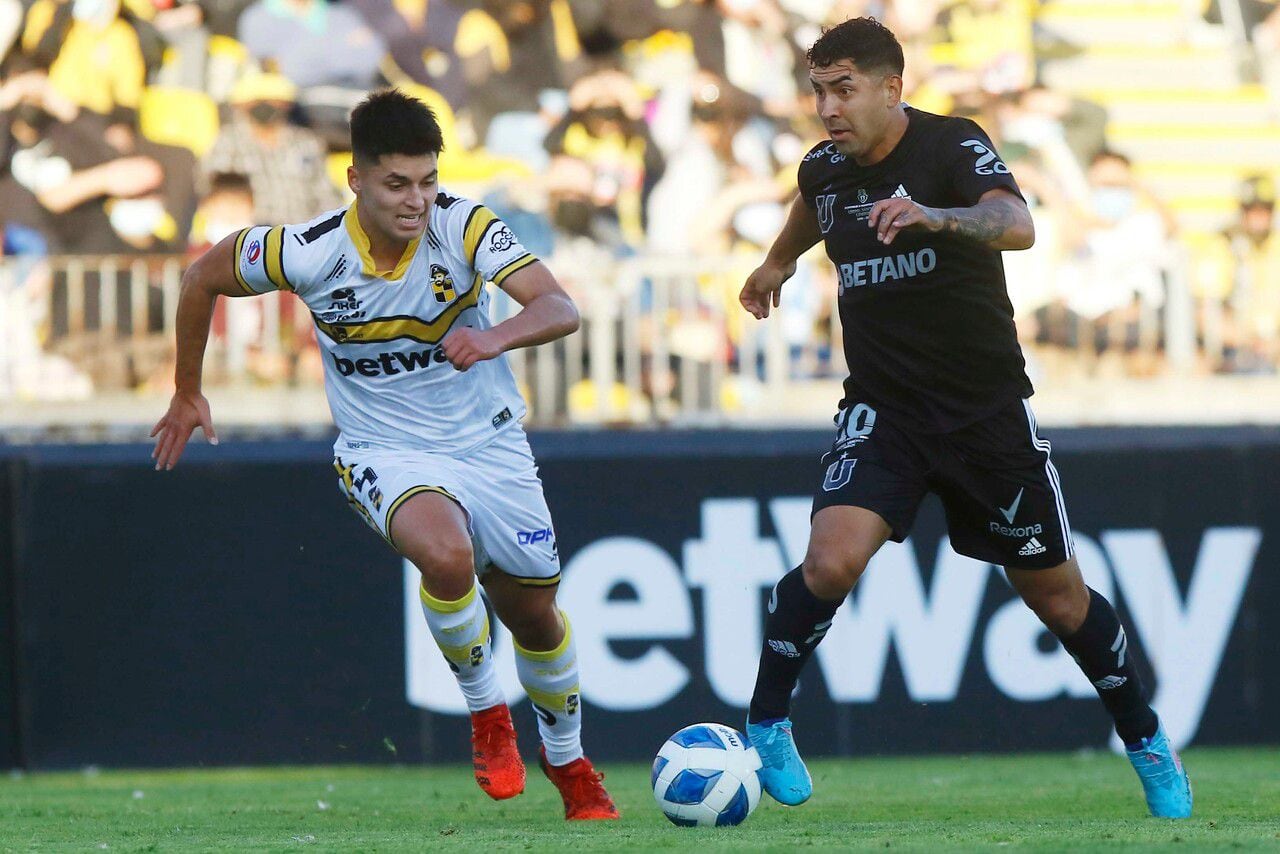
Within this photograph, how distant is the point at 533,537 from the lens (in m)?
5.84

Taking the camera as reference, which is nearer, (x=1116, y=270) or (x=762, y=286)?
(x=762, y=286)

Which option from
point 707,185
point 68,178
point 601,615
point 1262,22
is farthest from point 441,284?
point 1262,22

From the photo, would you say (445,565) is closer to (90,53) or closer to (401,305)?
(401,305)

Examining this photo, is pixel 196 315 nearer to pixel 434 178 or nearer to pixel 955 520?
pixel 434 178

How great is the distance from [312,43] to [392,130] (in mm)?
7572

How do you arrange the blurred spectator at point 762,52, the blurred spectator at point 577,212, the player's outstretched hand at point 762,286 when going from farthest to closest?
1. the blurred spectator at point 762,52
2. the blurred spectator at point 577,212
3. the player's outstretched hand at point 762,286

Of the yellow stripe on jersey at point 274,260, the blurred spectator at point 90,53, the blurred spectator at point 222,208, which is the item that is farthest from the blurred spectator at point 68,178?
the yellow stripe on jersey at point 274,260

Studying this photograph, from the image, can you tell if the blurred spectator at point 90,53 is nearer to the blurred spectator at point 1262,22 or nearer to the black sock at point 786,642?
the black sock at point 786,642

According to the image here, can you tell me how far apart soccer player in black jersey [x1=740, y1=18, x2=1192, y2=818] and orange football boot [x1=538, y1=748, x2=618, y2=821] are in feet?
2.24

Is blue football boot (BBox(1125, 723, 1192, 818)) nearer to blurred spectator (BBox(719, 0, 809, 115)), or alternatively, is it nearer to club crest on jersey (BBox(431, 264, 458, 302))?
club crest on jersey (BBox(431, 264, 458, 302))

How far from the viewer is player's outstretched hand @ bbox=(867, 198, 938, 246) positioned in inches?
184

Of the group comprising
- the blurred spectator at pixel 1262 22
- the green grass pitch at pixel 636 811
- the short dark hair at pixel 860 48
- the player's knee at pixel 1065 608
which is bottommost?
the green grass pitch at pixel 636 811

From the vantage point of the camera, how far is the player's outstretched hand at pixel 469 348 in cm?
505

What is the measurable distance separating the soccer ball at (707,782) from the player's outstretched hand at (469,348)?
4.35 feet
